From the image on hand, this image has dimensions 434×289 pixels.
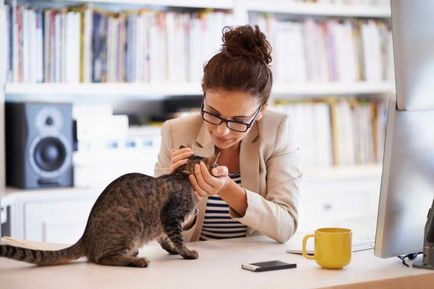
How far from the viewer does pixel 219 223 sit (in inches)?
83.6

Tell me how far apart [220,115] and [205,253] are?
1.20 feet

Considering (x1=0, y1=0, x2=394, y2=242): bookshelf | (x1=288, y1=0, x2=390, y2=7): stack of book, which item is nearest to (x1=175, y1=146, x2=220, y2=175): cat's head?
(x1=0, y1=0, x2=394, y2=242): bookshelf

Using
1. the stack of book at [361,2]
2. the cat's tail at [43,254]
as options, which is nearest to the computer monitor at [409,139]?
the cat's tail at [43,254]

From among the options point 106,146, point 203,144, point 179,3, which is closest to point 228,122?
point 203,144

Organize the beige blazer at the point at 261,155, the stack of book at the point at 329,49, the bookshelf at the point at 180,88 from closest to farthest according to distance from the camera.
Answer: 1. the beige blazer at the point at 261,155
2. the bookshelf at the point at 180,88
3. the stack of book at the point at 329,49

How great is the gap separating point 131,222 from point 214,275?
9.5 inches

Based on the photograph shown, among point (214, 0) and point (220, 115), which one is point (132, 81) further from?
point (220, 115)

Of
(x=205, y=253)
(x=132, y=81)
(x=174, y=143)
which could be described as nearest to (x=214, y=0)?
(x=132, y=81)

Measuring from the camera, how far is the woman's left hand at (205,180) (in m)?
1.64

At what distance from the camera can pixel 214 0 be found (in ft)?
10.9

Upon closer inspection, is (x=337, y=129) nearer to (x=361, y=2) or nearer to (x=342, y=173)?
(x=342, y=173)

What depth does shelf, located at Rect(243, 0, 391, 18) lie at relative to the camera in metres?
3.45

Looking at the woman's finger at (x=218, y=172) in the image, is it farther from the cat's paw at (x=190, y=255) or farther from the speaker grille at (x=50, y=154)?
the speaker grille at (x=50, y=154)

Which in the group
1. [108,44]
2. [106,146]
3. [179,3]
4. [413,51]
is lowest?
[106,146]
